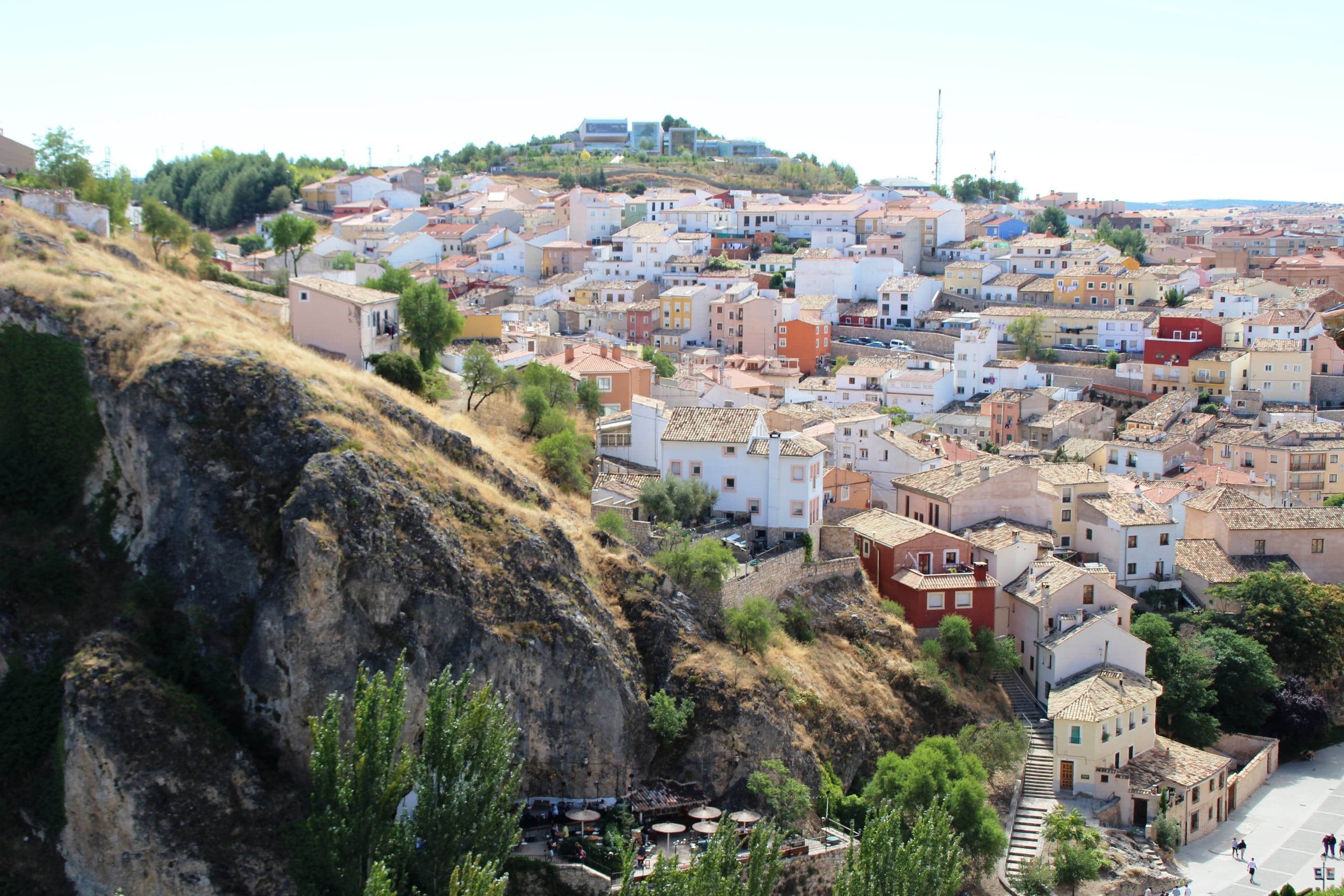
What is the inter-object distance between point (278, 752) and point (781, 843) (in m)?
8.80

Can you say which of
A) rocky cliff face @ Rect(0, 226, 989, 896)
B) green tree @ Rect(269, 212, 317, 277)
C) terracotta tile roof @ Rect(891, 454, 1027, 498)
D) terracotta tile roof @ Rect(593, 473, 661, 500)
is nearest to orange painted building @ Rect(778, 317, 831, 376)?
green tree @ Rect(269, 212, 317, 277)

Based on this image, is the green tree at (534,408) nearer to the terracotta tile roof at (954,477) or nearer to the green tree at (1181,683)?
the terracotta tile roof at (954,477)

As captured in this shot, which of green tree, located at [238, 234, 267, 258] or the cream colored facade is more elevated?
green tree, located at [238, 234, 267, 258]

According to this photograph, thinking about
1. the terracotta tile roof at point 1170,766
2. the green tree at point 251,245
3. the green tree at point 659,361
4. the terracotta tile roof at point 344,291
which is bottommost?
the terracotta tile roof at point 1170,766

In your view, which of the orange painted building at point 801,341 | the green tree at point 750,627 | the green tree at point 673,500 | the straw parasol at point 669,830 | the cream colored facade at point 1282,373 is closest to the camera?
the straw parasol at point 669,830

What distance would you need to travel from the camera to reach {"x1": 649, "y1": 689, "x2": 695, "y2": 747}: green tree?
86.6 ft

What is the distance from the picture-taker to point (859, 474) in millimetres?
39406

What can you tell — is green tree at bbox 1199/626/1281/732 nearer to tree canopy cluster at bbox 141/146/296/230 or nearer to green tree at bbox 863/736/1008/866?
green tree at bbox 863/736/1008/866

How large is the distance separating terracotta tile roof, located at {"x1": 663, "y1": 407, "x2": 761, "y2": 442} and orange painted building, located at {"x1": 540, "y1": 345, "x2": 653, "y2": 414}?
22.1 ft

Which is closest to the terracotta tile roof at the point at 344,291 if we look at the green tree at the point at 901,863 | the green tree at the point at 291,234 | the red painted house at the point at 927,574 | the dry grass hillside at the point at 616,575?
the dry grass hillside at the point at 616,575

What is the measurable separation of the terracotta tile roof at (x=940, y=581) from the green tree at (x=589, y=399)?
1124 centimetres

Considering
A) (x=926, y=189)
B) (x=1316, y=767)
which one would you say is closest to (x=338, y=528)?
(x=1316, y=767)

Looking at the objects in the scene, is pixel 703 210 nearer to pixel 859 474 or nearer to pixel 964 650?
pixel 859 474

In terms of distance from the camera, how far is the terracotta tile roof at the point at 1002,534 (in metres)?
35.9
